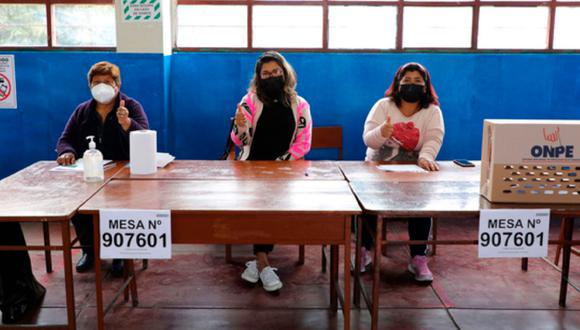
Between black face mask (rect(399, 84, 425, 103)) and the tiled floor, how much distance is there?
3.10 feet

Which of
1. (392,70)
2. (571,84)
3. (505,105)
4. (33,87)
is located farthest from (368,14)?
(33,87)

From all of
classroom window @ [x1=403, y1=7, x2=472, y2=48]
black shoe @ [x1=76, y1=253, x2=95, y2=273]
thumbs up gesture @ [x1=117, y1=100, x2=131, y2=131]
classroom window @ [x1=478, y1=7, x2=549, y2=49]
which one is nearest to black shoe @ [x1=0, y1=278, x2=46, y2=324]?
black shoe @ [x1=76, y1=253, x2=95, y2=273]

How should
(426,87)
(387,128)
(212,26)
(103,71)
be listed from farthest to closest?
(212,26) → (426,87) → (103,71) → (387,128)

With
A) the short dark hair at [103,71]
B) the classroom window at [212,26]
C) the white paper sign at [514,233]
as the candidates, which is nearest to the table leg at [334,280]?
the white paper sign at [514,233]

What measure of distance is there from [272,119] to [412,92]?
770mm

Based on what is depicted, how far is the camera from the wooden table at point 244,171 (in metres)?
2.65

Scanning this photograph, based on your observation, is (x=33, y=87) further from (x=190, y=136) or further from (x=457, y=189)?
(x=457, y=189)

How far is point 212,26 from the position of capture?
4.21 m

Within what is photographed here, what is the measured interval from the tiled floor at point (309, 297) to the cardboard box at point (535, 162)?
70 centimetres

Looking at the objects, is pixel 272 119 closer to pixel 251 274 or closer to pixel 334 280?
pixel 251 274

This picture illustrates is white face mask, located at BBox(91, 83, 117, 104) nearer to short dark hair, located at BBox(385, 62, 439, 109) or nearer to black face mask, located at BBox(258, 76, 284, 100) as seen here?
black face mask, located at BBox(258, 76, 284, 100)

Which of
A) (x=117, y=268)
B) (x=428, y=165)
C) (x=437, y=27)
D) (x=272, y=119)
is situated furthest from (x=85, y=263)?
(x=437, y=27)

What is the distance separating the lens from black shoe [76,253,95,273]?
10.4 feet

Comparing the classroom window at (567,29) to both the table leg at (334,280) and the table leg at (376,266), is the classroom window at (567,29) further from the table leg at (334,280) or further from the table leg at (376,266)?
the table leg at (376,266)
